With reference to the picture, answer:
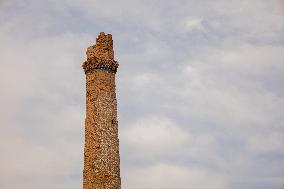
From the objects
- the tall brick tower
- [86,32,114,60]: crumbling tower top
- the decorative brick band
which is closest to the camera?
the tall brick tower

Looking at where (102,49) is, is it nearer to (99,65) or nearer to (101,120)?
(99,65)

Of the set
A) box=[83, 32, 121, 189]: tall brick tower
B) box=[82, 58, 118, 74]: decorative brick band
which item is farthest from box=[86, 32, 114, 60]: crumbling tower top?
box=[82, 58, 118, 74]: decorative brick band

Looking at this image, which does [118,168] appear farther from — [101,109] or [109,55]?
[109,55]

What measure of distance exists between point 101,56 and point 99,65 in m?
0.57

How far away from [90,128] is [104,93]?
2.20 meters

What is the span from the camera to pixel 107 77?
27.0m

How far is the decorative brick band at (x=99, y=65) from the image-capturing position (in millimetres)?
26844

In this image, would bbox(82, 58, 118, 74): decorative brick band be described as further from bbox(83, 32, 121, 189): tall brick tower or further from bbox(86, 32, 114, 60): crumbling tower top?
bbox(86, 32, 114, 60): crumbling tower top

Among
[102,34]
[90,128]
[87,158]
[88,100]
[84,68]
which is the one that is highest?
[102,34]

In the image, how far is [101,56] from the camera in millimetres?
27016

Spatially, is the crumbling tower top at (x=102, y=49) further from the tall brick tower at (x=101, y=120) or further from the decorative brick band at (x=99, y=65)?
the decorative brick band at (x=99, y=65)

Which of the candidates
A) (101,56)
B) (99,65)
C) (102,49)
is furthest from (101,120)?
(102,49)

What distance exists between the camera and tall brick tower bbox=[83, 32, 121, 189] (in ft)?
82.0

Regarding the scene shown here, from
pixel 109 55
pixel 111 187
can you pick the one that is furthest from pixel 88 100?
pixel 111 187
